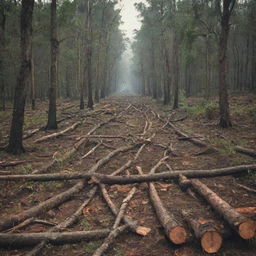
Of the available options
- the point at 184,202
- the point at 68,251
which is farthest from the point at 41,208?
the point at 184,202

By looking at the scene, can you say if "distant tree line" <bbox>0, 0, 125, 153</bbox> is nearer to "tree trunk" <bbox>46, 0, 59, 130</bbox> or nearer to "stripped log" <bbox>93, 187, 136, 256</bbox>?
"tree trunk" <bbox>46, 0, 59, 130</bbox>

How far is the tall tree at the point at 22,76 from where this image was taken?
8.09 m

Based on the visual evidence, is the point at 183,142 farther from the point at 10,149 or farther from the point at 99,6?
the point at 99,6

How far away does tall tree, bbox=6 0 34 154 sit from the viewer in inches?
319

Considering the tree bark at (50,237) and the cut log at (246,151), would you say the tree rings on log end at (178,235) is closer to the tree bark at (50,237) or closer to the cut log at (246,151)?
the tree bark at (50,237)

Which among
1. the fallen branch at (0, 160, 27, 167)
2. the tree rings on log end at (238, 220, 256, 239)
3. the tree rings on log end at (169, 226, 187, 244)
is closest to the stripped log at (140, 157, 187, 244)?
the tree rings on log end at (169, 226, 187, 244)

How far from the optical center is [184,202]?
194 inches

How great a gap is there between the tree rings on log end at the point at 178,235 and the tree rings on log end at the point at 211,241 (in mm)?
268

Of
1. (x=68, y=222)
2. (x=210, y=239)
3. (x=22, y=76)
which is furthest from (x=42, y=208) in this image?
(x=22, y=76)

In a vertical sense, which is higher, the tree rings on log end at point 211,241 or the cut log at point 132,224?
the tree rings on log end at point 211,241

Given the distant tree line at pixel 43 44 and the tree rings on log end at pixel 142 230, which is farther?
the distant tree line at pixel 43 44

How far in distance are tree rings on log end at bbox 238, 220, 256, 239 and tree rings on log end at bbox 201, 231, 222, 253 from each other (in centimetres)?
33

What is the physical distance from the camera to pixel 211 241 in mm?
3387

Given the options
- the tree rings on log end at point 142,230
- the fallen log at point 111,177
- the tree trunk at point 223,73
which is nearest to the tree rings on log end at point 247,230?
the tree rings on log end at point 142,230
